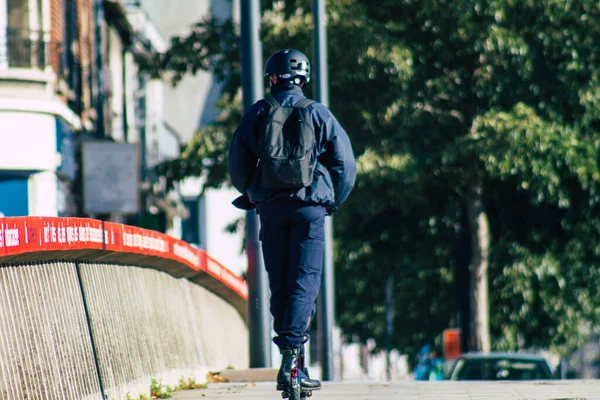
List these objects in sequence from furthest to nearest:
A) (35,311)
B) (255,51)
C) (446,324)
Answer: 1. (446,324)
2. (255,51)
3. (35,311)

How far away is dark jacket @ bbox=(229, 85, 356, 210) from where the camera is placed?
674 cm

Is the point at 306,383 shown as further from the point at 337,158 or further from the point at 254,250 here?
the point at 254,250

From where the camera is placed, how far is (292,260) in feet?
22.2

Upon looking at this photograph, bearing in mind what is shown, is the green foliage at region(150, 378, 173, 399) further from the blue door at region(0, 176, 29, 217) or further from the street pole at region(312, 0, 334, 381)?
the blue door at region(0, 176, 29, 217)

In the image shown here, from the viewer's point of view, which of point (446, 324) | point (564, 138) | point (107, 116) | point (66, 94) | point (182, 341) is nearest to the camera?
point (182, 341)

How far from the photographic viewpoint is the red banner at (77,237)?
5734 mm

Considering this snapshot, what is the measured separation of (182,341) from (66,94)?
1280cm

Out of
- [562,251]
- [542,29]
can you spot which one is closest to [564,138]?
[542,29]

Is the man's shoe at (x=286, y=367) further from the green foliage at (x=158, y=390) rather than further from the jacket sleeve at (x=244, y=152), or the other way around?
the green foliage at (x=158, y=390)

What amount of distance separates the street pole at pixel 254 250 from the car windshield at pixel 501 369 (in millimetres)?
5050

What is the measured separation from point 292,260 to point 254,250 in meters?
5.00

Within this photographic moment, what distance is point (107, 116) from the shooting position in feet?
92.8

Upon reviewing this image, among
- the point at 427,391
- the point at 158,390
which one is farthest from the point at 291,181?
the point at 427,391

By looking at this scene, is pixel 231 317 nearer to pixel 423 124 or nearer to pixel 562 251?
pixel 423 124
